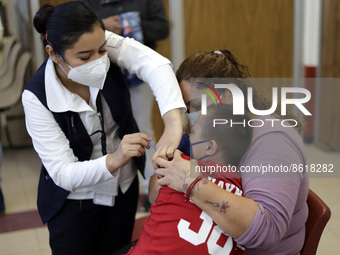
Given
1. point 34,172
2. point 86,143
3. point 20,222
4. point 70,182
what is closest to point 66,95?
point 86,143

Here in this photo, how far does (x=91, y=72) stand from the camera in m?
1.51

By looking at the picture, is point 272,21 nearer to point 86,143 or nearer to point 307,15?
point 307,15

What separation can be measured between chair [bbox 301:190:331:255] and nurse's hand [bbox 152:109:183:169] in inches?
18.7

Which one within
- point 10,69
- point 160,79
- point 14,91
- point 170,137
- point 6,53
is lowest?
point 14,91

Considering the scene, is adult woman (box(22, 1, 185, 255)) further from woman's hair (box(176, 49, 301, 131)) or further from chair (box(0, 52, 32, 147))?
chair (box(0, 52, 32, 147))

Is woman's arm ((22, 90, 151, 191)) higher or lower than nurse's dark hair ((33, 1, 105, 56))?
lower

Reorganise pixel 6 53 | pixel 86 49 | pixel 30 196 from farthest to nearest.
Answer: pixel 6 53 → pixel 30 196 → pixel 86 49

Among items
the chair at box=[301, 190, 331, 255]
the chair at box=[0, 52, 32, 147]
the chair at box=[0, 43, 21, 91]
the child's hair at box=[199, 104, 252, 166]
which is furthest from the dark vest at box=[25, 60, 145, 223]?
the chair at box=[0, 43, 21, 91]

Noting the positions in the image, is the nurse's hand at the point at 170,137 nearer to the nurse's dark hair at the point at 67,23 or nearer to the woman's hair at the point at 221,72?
the woman's hair at the point at 221,72

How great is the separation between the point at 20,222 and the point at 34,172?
0.92m

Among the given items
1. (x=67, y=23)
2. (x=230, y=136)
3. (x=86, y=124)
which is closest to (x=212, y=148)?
(x=230, y=136)

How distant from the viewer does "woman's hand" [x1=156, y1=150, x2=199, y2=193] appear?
4.10 ft

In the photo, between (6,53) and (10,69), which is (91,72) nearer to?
(10,69)

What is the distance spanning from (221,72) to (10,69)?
3.52 meters
